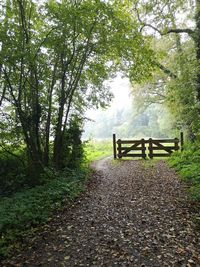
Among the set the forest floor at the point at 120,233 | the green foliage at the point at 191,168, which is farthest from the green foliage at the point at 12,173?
the green foliage at the point at 191,168

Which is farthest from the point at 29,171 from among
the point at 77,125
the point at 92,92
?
the point at 92,92

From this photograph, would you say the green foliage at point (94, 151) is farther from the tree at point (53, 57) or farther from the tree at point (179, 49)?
the tree at point (179, 49)

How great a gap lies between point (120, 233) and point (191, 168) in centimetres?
638

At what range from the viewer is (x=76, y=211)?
7.30 meters

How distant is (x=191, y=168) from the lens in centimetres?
1125

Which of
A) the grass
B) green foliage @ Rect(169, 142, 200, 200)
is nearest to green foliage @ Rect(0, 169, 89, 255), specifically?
the grass

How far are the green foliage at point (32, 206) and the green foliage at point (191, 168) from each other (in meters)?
3.58

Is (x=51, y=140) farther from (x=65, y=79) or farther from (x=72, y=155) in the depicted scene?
(x=65, y=79)

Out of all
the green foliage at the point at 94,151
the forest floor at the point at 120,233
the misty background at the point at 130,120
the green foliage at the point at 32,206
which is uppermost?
the misty background at the point at 130,120

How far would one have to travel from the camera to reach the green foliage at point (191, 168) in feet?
28.1

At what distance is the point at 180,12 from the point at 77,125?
32.8 ft

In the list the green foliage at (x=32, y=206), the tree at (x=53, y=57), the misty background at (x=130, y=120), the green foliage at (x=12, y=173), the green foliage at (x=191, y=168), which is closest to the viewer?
the green foliage at (x=32, y=206)

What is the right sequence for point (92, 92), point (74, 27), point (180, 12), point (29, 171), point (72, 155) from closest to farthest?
point (74, 27) → point (29, 171) → point (72, 155) → point (92, 92) → point (180, 12)

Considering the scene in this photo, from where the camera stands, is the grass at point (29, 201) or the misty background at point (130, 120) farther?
the misty background at point (130, 120)
